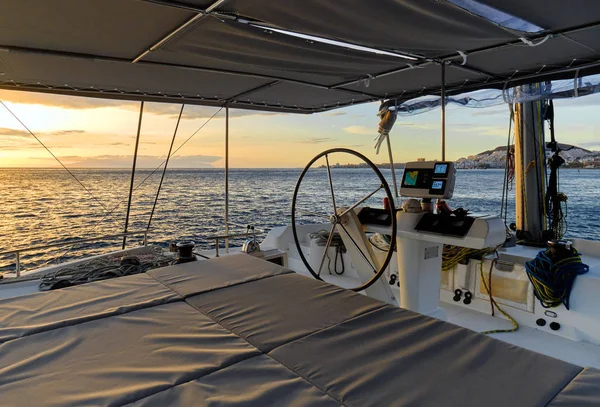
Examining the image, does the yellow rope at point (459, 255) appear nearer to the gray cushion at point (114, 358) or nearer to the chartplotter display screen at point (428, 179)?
the chartplotter display screen at point (428, 179)

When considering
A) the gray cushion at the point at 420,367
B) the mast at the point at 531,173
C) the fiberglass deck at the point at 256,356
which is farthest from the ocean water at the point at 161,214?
the gray cushion at the point at 420,367

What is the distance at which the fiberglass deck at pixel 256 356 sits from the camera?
74cm

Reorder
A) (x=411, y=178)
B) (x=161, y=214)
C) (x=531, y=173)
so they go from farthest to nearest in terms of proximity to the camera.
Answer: (x=161, y=214), (x=531, y=173), (x=411, y=178)

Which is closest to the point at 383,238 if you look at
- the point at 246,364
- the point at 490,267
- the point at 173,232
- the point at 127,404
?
the point at 490,267

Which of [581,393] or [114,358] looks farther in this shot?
[114,358]

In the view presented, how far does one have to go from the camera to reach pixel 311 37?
71.6 inches

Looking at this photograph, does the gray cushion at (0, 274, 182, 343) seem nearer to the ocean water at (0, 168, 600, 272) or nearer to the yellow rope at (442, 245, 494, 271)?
the yellow rope at (442, 245, 494, 271)

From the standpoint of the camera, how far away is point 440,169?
199 centimetres

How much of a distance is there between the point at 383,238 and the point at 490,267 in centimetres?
84

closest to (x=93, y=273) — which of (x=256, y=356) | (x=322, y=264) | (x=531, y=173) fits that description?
(x=322, y=264)

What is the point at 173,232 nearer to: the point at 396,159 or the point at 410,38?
the point at 396,159

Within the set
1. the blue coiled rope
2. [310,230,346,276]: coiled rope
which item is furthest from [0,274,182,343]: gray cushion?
[310,230,346,276]: coiled rope

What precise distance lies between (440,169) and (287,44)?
969mm

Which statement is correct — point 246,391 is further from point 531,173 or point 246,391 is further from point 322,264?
point 531,173
